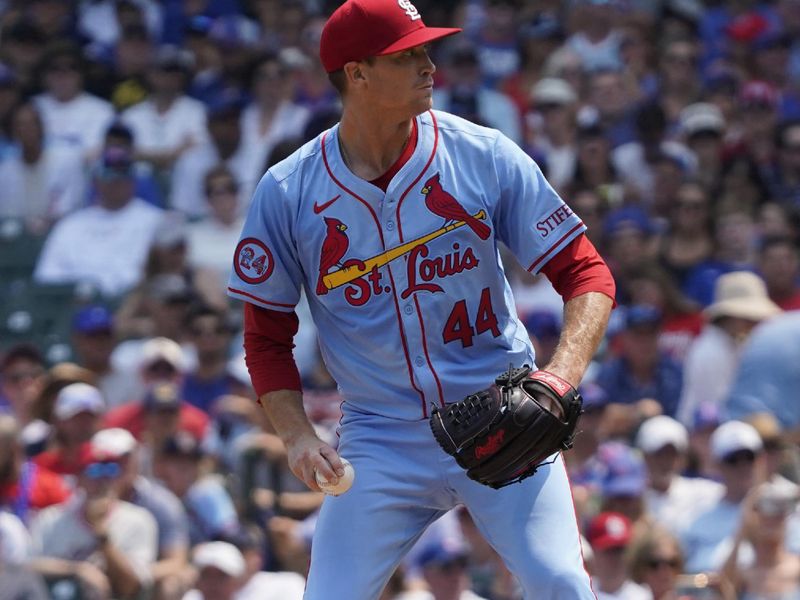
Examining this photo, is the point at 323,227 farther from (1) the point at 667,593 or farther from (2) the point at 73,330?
(2) the point at 73,330

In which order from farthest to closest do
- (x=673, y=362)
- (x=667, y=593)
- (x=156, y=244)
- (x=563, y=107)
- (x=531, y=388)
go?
(x=563, y=107)
(x=156, y=244)
(x=673, y=362)
(x=667, y=593)
(x=531, y=388)

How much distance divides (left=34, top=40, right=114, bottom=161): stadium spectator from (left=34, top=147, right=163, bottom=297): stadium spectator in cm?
91

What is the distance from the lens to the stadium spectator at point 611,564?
645 centimetres

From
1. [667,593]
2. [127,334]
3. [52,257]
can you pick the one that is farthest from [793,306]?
[52,257]

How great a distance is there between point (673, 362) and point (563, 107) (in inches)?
107

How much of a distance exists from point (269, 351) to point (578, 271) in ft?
2.83

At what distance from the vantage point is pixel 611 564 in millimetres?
6469

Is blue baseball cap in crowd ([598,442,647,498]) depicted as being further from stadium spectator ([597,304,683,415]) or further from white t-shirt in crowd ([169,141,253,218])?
white t-shirt in crowd ([169,141,253,218])

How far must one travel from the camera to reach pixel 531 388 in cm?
369

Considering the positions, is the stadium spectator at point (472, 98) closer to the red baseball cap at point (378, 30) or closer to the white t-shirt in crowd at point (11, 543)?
the white t-shirt in crowd at point (11, 543)

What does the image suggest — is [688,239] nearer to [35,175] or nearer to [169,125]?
[169,125]

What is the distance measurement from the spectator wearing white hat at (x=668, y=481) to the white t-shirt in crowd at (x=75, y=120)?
510 centimetres

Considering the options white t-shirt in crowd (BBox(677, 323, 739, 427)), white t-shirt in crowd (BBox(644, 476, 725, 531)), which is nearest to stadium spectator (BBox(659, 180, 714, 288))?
white t-shirt in crowd (BBox(677, 323, 739, 427))

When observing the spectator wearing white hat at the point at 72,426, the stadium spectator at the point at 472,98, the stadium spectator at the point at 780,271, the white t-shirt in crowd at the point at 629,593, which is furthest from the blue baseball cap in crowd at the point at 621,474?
the stadium spectator at the point at 472,98
